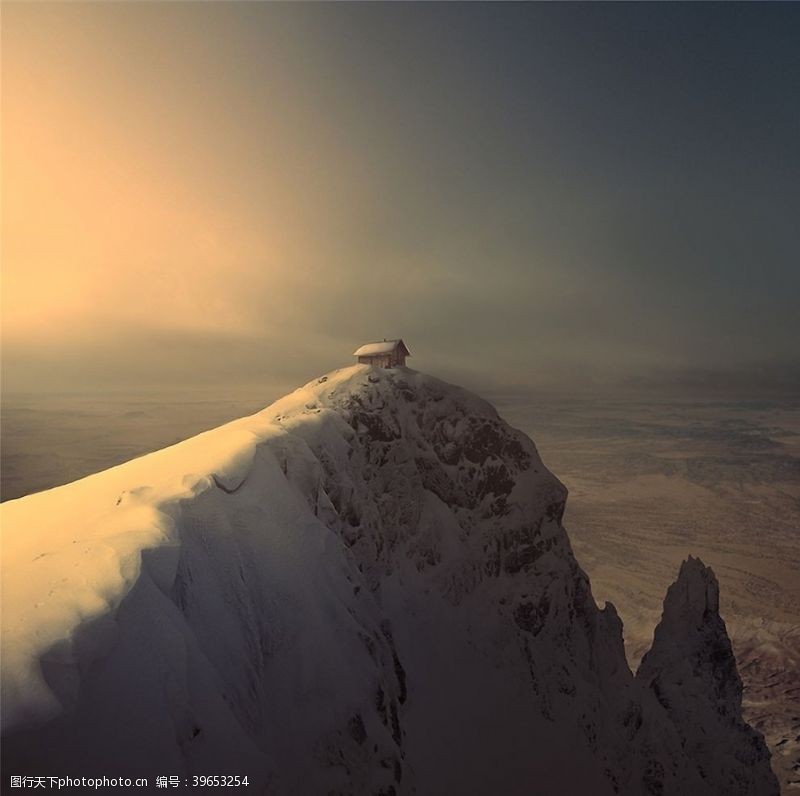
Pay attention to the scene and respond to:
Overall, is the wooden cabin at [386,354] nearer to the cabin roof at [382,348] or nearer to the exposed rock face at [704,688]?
the cabin roof at [382,348]

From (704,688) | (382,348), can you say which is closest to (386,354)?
(382,348)

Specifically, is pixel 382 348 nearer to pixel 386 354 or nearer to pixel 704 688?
pixel 386 354

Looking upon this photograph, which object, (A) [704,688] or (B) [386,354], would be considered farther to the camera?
(B) [386,354]

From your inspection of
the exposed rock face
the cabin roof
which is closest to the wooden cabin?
the cabin roof

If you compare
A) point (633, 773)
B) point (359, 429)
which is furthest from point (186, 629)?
point (633, 773)

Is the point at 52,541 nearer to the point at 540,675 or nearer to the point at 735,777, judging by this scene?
the point at 540,675

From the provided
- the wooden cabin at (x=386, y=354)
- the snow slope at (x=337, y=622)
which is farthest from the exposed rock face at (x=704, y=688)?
the wooden cabin at (x=386, y=354)
